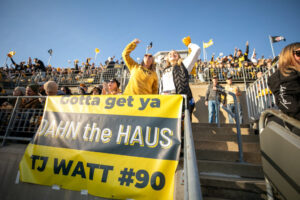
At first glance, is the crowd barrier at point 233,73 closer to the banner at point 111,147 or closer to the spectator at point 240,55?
the spectator at point 240,55

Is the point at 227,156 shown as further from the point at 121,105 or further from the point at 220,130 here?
the point at 121,105

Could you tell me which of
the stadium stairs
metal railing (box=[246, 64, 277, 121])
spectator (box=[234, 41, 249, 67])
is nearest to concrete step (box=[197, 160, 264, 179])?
the stadium stairs

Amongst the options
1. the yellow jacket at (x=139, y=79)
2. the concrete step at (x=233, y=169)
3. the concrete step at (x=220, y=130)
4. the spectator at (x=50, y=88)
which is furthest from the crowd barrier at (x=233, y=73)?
the spectator at (x=50, y=88)

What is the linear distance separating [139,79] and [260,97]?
378 cm

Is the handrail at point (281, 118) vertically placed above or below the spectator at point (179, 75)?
below

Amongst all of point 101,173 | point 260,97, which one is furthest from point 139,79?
point 260,97

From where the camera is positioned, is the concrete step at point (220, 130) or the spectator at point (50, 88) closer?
the spectator at point (50, 88)

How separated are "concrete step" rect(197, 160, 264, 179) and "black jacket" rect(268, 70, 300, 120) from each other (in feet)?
4.24

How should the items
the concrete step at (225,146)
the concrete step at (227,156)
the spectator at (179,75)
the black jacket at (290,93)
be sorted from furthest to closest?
the concrete step at (225,146), the concrete step at (227,156), the spectator at (179,75), the black jacket at (290,93)

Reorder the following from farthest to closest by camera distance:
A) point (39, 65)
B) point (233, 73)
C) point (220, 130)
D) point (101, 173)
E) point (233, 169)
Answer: point (39, 65) → point (233, 73) → point (220, 130) → point (233, 169) → point (101, 173)

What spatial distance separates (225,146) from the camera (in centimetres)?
305

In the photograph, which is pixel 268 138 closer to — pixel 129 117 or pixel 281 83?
pixel 281 83

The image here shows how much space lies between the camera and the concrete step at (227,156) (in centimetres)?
276

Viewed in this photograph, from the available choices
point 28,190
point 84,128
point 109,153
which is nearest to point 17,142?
point 28,190
